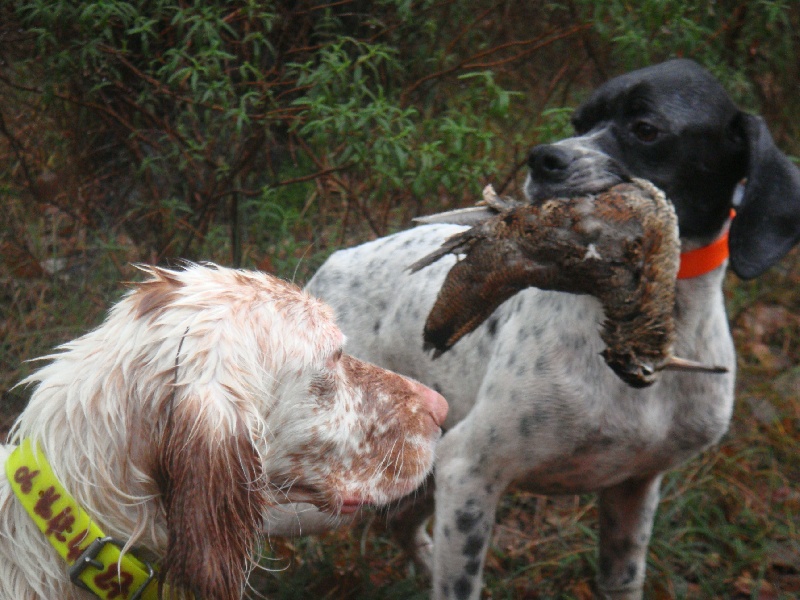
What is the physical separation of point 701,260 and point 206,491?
68.0 inches

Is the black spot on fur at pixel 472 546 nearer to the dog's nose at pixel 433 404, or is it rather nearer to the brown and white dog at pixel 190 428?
the dog's nose at pixel 433 404

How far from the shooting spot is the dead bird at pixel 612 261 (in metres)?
2.43

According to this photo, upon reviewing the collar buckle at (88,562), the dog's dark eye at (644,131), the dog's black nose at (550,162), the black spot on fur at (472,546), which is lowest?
the black spot on fur at (472,546)

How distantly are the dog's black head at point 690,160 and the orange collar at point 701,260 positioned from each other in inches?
1.5

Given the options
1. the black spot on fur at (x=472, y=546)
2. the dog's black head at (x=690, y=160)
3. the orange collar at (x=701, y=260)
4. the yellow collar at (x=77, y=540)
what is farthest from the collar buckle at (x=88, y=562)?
the orange collar at (x=701, y=260)

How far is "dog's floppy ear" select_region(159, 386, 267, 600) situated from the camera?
1720 mm

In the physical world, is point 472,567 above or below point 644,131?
below

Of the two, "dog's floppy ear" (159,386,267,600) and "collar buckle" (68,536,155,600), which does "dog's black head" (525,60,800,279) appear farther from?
"collar buckle" (68,536,155,600)

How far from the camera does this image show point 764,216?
2.76 m

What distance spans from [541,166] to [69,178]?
2.80m

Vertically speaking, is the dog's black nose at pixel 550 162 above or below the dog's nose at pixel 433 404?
above

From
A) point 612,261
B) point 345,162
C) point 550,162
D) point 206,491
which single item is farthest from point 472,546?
point 345,162

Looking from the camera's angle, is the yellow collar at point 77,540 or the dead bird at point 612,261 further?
the dead bird at point 612,261

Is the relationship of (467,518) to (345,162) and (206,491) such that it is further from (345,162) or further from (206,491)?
(345,162)
